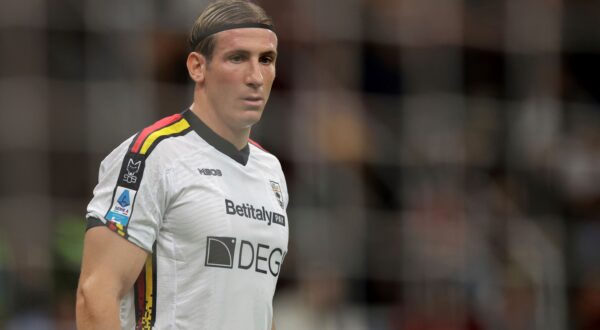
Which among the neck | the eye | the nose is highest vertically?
the eye

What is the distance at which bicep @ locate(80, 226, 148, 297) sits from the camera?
427 centimetres

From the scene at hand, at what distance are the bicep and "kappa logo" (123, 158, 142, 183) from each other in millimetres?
179

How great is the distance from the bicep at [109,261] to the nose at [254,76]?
2.34 feet

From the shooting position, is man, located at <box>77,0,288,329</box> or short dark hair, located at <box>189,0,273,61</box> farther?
short dark hair, located at <box>189,0,273,61</box>

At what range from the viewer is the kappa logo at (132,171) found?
173 inches

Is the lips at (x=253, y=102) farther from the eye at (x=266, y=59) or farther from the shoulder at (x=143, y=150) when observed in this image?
the shoulder at (x=143, y=150)

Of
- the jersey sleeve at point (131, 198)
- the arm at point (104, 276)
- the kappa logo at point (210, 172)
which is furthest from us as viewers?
the kappa logo at point (210, 172)

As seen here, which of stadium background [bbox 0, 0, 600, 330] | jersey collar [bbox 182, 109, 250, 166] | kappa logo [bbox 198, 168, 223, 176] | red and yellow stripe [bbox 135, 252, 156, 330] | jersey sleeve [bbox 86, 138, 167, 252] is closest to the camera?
jersey sleeve [bbox 86, 138, 167, 252]

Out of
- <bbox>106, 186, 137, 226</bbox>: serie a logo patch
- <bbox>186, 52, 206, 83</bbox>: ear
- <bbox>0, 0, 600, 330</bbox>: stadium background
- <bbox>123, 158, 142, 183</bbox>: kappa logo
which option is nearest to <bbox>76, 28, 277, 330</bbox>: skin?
<bbox>186, 52, 206, 83</bbox>: ear

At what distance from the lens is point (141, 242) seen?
14.3ft

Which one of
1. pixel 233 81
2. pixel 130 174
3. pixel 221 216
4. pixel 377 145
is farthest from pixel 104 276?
pixel 377 145

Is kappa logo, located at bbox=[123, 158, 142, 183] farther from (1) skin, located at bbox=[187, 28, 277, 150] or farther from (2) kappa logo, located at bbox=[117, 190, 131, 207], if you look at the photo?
(1) skin, located at bbox=[187, 28, 277, 150]

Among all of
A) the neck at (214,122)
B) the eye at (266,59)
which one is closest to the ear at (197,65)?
the neck at (214,122)

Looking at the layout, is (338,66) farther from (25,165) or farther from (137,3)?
(25,165)
